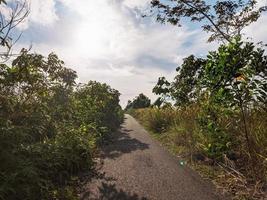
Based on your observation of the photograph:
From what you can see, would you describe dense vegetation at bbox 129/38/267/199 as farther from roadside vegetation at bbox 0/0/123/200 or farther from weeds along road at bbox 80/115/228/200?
roadside vegetation at bbox 0/0/123/200

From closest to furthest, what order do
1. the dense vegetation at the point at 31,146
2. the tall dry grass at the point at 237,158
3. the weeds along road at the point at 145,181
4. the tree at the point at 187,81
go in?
the dense vegetation at the point at 31,146, the weeds along road at the point at 145,181, the tall dry grass at the point at 237,158, the tree at the point at 187,81

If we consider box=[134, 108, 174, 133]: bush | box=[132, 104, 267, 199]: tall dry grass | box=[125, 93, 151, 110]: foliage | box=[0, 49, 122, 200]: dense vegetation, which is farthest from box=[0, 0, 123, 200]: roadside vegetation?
box=[125, 93, 151, 110]: foliage

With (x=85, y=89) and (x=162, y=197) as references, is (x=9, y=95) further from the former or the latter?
(x=85, y=89)

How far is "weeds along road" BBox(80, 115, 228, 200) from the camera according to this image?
19.2ft

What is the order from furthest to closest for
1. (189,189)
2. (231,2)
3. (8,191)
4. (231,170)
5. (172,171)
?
1. (231,2)
2. (172,171)
3. (231,170)
4. (189,189)
5. (8,191)

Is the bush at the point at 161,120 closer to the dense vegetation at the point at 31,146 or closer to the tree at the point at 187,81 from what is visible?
the tree at the point at 187,81

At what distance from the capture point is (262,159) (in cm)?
606

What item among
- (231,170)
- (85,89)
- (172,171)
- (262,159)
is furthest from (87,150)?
(85,89)

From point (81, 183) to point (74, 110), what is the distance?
20.6ft

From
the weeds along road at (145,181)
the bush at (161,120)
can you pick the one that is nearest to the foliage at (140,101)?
the bush at (161,120)

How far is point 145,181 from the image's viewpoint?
679 cm

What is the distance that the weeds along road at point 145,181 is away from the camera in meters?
5.86

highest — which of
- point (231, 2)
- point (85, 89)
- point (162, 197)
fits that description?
point (231, 2)

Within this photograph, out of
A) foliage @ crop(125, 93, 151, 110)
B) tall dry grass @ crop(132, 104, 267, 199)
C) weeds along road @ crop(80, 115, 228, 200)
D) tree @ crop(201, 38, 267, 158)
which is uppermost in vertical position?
foliage @ crop(125, 93, 151, 110)
